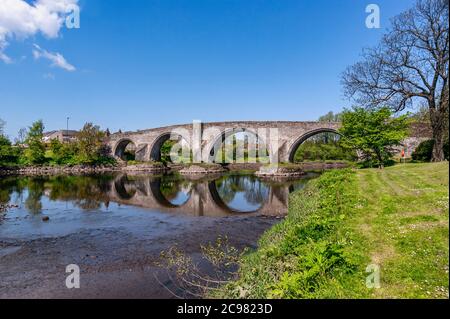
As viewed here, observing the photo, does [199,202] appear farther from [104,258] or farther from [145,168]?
[145,168]

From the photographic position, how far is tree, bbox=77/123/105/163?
5929 centimetres

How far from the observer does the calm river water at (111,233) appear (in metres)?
8.02

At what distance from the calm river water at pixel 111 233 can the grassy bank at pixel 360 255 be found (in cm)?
324

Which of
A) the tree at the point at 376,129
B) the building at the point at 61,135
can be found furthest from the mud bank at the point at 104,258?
the building at the point at 61,135

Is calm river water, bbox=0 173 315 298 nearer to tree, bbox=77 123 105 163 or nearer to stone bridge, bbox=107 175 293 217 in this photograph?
stone bridge, bbox=107 175 293 217

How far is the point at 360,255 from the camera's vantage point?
611cm

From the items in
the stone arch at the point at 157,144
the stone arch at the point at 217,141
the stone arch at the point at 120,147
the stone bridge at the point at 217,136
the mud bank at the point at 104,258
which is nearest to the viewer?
the mud bank at the point at 104,258

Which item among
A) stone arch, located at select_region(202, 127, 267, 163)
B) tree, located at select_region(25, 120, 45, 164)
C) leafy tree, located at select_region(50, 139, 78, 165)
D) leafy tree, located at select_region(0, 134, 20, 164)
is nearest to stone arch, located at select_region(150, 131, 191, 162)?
stone arch, located at select_region(202, 127, 267, 163)

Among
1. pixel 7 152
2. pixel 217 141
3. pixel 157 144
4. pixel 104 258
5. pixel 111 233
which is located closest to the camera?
pixel 104 258

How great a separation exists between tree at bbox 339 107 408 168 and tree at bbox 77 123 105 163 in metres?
55.2

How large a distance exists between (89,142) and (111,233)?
5441 centimetres

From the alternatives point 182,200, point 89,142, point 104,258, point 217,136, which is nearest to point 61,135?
point 89,142

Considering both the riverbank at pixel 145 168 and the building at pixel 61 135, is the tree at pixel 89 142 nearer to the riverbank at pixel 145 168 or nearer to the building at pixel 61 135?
the riverbank at pixel 145 168
